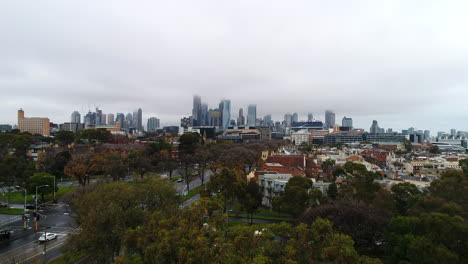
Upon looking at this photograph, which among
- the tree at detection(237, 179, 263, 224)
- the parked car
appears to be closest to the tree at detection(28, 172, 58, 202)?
the parked car

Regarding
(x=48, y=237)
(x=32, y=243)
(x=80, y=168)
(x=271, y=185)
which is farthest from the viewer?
(x=80, y=168)

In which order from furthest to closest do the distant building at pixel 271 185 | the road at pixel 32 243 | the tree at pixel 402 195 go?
1. the distant building at pixel 271 185
2. the tree at pixel 402 195
3. the road at pixel 32 243

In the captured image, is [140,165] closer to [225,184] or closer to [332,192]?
[225,184]

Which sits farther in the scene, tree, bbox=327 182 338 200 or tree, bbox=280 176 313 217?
tree, bbox=327 182 338 200

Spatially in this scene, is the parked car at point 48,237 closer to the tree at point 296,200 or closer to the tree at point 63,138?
the tree at point 296,200

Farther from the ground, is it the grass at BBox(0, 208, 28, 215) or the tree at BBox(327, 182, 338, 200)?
the tree at BBox(327, 182, 338, 200)

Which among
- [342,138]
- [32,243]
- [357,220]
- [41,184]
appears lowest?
[32,243]

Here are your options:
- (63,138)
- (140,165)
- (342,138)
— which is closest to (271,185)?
(140,165)

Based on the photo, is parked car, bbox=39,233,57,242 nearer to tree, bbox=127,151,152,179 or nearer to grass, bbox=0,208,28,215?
grass, bbox=0,208,28,215

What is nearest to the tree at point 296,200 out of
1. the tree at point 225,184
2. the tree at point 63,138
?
the tree at point 225,184
